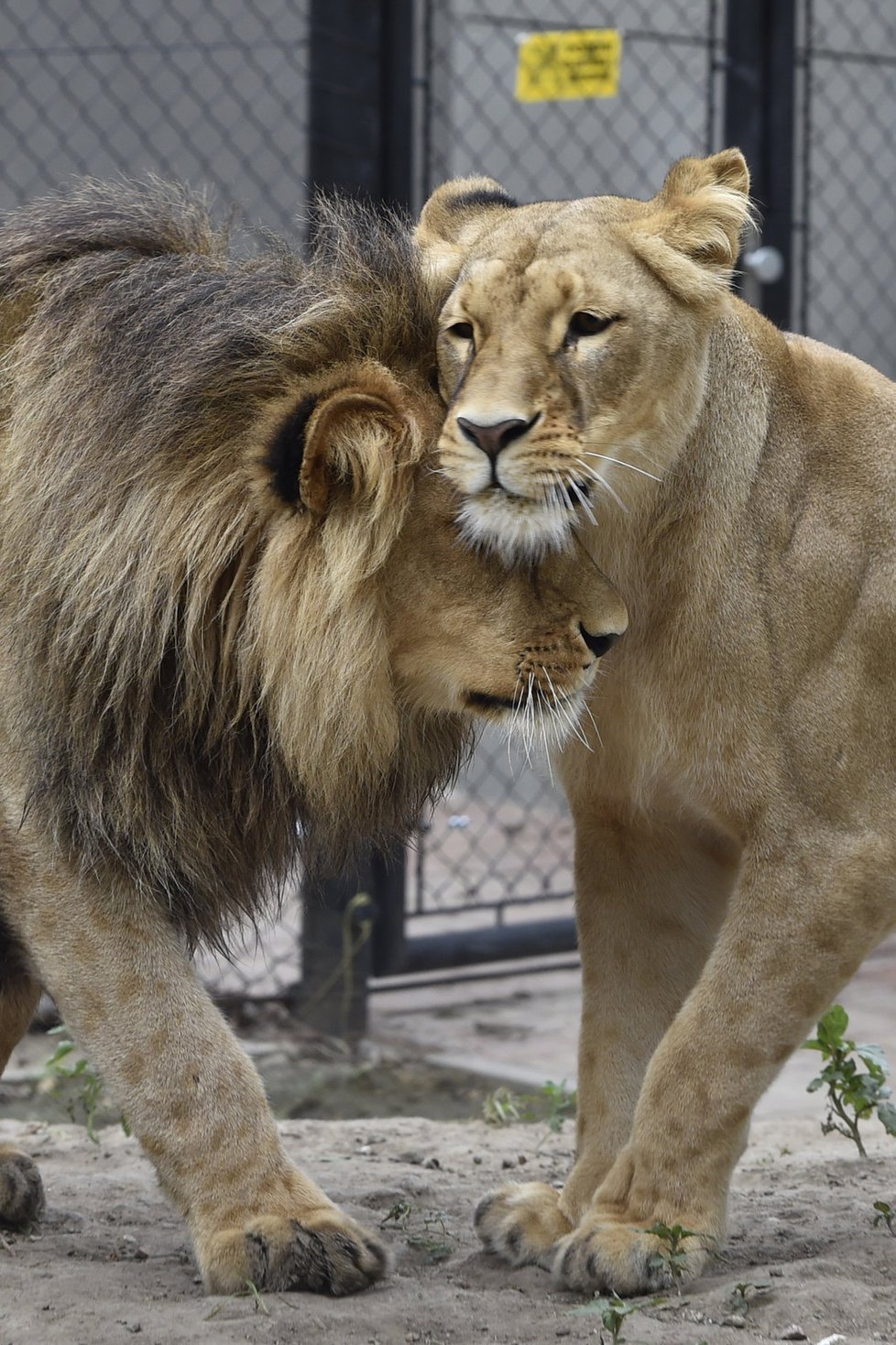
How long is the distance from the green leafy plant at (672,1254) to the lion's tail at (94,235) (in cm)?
163

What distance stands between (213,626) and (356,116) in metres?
2.67

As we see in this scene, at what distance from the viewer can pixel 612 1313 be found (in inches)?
85.7

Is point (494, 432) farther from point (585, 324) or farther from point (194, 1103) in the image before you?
point (194, 1103)

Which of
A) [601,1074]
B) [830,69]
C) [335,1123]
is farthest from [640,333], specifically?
[830,69]

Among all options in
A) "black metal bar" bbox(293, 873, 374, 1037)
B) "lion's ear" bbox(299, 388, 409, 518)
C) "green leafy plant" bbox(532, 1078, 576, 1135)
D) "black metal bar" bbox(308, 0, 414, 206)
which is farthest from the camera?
"black metal bar" bbox(293, 873, 374, 1037)

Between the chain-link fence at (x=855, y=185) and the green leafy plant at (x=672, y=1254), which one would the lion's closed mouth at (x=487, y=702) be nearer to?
the green leafy plant at (x=672, y=1254)

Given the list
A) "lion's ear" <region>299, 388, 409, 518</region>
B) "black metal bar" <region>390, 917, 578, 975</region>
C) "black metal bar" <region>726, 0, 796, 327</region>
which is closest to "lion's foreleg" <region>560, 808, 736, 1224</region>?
"lion's ear" <region>299, 388, 409, 518</region>

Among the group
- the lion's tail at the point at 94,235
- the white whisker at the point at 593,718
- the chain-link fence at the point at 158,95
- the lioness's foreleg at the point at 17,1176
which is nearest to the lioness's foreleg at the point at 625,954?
the white whisker at the point at 593,718

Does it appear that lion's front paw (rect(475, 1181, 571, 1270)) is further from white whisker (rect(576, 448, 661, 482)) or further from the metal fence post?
the metal fence post

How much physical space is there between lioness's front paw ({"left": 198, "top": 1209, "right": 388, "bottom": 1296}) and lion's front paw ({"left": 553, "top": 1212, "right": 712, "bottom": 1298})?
32 centimetres

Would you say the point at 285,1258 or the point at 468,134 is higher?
the point at 468,134

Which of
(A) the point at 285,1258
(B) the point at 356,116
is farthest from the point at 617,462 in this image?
(B) the point at 356,116

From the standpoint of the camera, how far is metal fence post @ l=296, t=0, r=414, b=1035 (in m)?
4.90

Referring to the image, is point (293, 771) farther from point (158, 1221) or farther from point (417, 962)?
point (417, 962)
